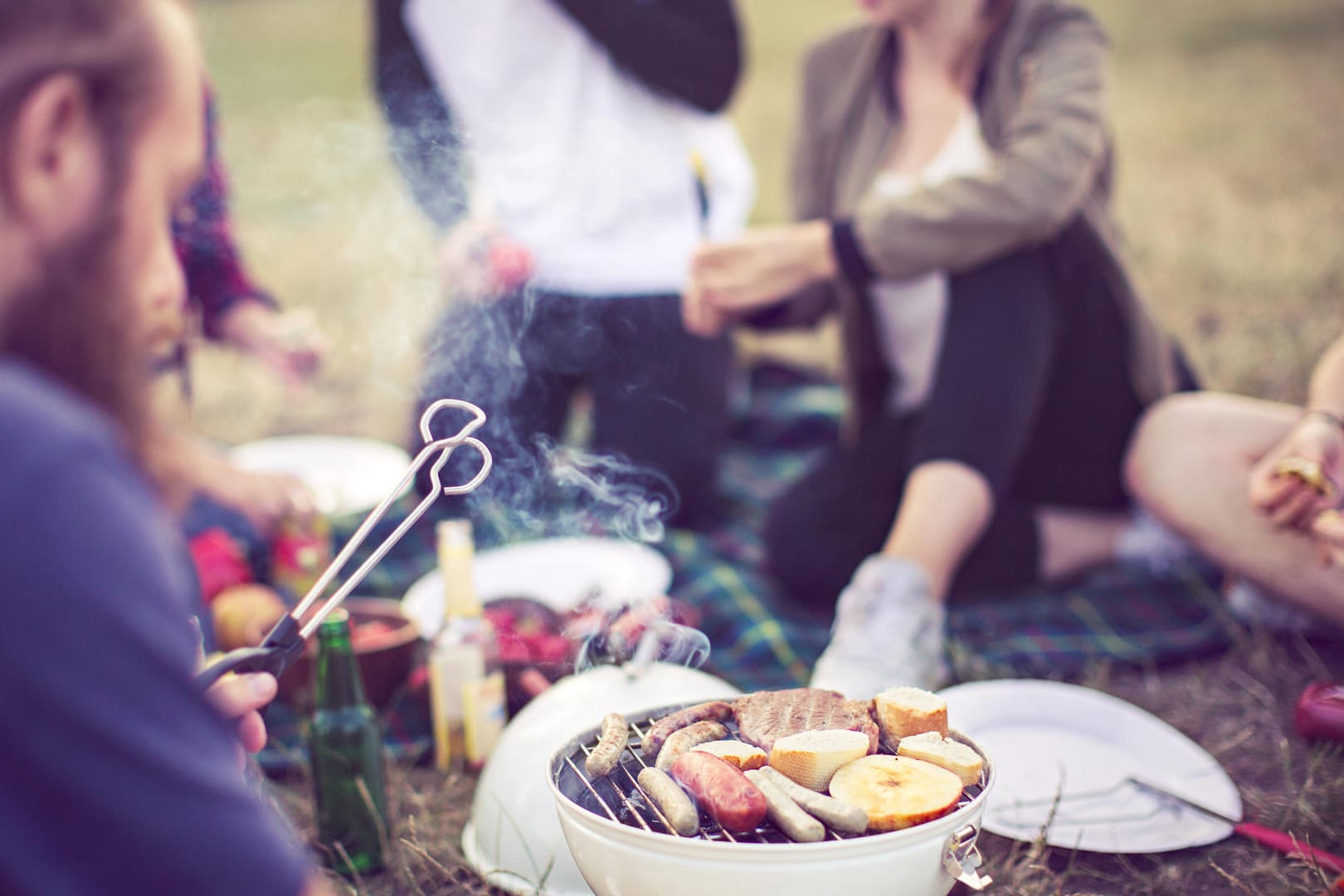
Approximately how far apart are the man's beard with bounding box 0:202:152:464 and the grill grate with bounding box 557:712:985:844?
685 mm

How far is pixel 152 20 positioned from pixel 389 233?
21.3 feet

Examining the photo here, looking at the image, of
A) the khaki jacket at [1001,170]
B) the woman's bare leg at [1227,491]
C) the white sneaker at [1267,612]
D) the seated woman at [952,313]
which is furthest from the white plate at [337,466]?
the white sneaker at [1267,612]

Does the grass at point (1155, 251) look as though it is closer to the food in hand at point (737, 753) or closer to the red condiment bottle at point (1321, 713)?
the red condiment bottle at point (1321, 713)

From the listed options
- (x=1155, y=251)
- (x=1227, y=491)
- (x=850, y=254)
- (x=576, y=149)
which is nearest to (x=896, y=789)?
(x=1227, y=491)

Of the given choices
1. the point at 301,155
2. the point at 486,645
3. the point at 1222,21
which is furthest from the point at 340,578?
the point at 1222,21

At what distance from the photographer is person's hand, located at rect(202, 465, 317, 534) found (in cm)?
227

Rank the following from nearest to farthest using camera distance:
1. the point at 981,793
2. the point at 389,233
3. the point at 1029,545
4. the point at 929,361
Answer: the point at 981,793, the point at 1029,545, the point at 929,361, the point at 389,233

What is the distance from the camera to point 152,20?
0.86 metres

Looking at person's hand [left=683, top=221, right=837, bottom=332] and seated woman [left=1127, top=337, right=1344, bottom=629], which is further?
person's hand [left=683, top=221, right=837, bottom=332]

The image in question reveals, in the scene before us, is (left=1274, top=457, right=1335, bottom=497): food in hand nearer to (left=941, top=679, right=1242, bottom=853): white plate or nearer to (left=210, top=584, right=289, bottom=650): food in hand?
(left=941, top=679, right=1242, bottom=853): white plate

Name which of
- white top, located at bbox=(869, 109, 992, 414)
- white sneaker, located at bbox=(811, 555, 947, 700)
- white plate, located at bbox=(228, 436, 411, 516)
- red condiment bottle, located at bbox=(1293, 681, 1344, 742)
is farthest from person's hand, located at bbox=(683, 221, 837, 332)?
red condiment bottle, located at bbox=(1293, 681, 1344, 742)

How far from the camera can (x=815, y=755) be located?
1.29m

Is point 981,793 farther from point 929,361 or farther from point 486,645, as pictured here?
point 929,361

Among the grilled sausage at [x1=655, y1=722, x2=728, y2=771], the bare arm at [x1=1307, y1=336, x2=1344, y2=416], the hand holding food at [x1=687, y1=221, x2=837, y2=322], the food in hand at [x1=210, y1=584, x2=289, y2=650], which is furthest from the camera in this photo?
the hand holding food at [x1=687, y1=221, x2=837, y2=322]
